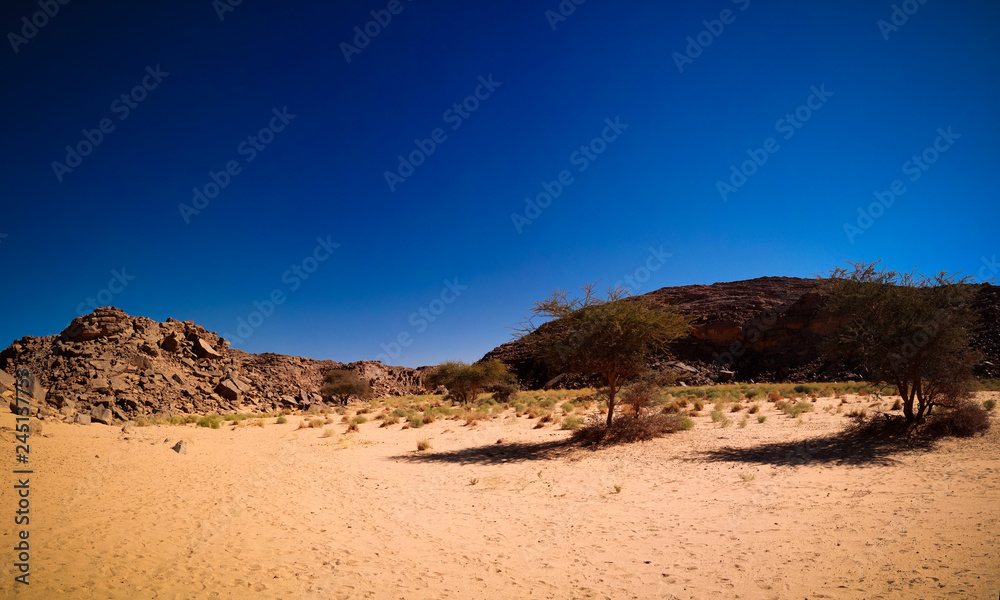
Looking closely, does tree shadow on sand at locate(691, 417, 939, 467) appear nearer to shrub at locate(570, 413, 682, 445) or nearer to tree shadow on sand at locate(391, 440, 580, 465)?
shrub at locate(570, 413, 682, 445)

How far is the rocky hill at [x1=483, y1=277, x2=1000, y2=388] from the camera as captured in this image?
45.3 metres

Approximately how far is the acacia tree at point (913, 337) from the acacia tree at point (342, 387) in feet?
130

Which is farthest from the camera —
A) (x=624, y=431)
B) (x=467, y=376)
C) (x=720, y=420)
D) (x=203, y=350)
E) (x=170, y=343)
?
(x=467, y=376)

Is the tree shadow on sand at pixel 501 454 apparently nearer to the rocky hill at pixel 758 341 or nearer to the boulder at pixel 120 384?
the boulder at pixel 120 384

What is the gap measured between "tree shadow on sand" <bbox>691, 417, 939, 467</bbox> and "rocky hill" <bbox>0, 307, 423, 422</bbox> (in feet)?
72.0

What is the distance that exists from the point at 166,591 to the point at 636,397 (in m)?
15.1

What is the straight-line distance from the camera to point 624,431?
15.2 meters

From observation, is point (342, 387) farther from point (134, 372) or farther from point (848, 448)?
point (848, 448)

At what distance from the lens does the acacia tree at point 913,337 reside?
40.3 ft

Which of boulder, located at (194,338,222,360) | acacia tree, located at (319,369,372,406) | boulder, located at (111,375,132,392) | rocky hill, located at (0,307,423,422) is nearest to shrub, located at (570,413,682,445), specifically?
rocky hill, located at (0,307,423,422)

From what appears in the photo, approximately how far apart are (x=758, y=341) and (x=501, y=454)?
49.8 metres

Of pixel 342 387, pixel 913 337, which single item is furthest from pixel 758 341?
pixel 342 387

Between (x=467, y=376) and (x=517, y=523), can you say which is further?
(x=467, y=376)

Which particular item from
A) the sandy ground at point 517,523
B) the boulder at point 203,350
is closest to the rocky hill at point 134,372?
the boulder at point 203,350
